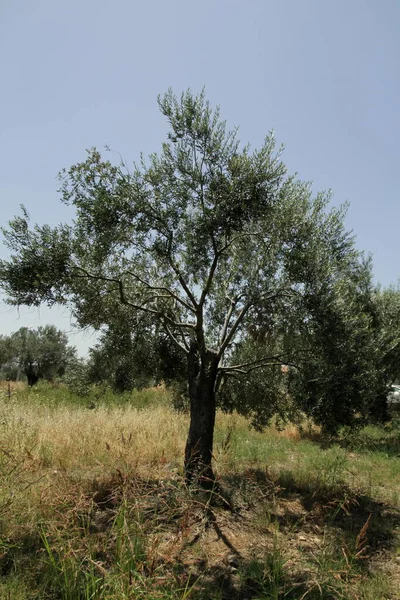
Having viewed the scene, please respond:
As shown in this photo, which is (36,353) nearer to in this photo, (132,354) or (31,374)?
(31,374)

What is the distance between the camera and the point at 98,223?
22.3 ft

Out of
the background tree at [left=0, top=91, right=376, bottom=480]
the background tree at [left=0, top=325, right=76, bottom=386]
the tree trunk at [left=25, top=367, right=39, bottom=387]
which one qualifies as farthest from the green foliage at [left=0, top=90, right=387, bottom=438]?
the tree trunk at [left=25, top=367, right=39, bottom=387]

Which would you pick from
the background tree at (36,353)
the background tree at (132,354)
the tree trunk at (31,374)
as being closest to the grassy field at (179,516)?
the background tree at (132,354)

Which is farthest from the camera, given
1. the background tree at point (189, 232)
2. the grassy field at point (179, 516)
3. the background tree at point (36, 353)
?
the background tree at point (36, 353)

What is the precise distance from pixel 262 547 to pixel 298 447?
816cm

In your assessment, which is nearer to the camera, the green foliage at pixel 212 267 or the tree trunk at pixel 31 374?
the green foliage at pixel 212 267

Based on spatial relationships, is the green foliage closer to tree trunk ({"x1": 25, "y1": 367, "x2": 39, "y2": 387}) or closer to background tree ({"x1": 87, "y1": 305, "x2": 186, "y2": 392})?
background tree ({"x1": 87, "y1": 305, "x2": 186, "y2": 392})

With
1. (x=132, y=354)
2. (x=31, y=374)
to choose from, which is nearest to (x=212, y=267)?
(x=132, y=354)

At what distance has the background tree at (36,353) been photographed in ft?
145

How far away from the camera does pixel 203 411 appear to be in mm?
7770

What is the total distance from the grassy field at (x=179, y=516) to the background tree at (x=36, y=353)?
34940mm

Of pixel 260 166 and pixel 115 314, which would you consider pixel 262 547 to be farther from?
pixel 260 166

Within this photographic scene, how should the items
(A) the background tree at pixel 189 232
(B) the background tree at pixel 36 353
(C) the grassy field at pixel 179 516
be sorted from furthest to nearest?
(B) the background tree at pixel 36 353 < (A) the background tree at pixel 189 232 < (C) the grassy field at pixel 179 516

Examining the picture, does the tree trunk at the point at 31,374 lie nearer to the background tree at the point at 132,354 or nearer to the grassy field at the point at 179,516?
the grassy field at the point at 179,516
